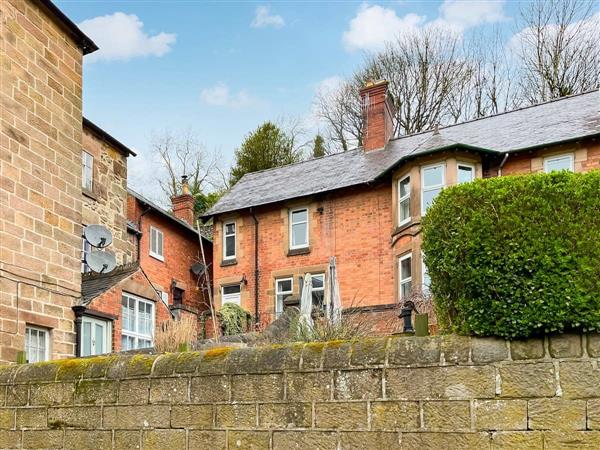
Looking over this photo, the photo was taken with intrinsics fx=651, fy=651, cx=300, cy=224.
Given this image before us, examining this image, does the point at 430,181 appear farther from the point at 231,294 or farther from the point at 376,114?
the point at 231,294

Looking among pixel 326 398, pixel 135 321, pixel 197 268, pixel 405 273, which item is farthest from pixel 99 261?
pixel 326 398

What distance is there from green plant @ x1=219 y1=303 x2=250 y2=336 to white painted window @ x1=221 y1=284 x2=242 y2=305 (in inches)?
96.3

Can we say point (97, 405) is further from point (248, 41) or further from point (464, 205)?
point (248, 41)

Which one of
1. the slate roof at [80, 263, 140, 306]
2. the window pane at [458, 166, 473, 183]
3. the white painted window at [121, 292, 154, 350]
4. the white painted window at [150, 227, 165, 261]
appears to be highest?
the window pane at [458, 166, 473, 183]

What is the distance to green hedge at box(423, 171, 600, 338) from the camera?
4.20 m

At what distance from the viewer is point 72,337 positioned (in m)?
12.1

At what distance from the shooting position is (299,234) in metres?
23.6

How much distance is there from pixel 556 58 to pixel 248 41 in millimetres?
19864

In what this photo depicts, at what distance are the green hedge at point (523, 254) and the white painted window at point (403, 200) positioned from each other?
15840 millimetres

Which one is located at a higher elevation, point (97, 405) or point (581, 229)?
point (581, 229)

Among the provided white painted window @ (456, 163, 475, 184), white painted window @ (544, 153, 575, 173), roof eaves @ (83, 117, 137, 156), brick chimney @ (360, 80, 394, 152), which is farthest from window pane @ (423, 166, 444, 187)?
roof eaves @ (83, 117, 137, 156)

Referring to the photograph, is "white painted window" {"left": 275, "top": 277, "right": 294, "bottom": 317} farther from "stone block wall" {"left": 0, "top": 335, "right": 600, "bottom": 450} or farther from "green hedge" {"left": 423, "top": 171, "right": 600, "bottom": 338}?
"green hedge" {"left": 423, "top": 171, "right": 600, "bottom": 338}

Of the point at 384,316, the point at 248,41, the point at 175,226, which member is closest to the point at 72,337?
the point at 384,316

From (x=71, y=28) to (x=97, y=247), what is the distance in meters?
5.04
